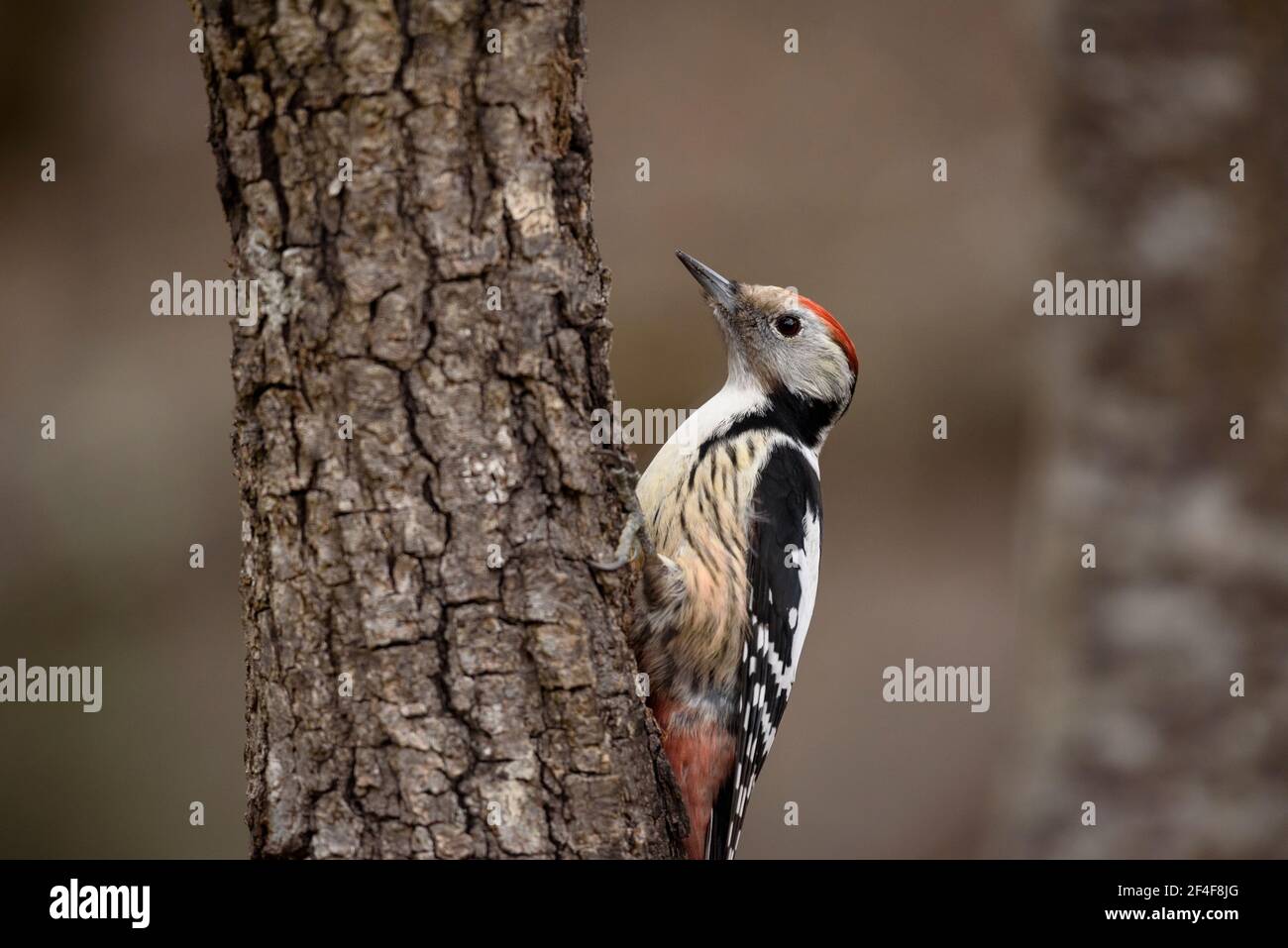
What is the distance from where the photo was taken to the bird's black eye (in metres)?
3.92

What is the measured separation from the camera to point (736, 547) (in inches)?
137

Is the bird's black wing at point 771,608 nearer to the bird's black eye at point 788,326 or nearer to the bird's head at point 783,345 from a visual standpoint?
the bird's head at point 783,345

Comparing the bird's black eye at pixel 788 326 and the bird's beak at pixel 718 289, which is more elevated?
the bird's beak at pixel 718 289

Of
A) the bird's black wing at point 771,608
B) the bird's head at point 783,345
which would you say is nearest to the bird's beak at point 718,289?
the bird's head at point 783,345

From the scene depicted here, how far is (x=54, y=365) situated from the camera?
6941 millimetres

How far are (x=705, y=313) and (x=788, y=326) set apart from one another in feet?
10.4

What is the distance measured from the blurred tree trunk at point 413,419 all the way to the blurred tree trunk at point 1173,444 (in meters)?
2.68

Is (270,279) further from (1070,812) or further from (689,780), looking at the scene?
(1070,812)

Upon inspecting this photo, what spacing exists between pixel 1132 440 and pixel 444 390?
3.04 meters

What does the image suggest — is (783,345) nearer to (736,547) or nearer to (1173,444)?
(736,547)

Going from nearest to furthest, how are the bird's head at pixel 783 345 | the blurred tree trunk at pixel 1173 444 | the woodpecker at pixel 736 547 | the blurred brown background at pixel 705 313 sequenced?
the woodpecker at pixel 736 547
the bird's head at pixel 783 345
the blurred tree trunk at pixel 1173 444
the blurred brown background at pixel 705 313

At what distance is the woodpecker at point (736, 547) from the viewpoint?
3279 mm

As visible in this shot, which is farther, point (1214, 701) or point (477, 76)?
point (1214, 701)

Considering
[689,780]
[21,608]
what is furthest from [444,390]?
[21,608]
